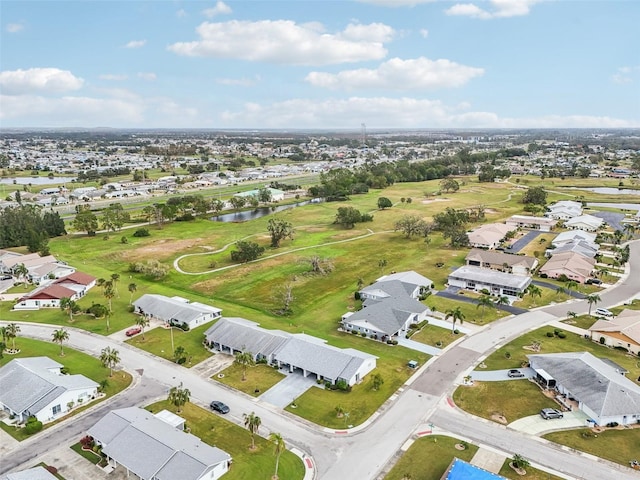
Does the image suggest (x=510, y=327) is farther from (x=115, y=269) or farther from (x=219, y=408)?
(x=115, y=269)

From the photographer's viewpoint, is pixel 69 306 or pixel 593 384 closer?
pixel 593 384

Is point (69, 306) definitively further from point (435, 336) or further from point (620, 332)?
point (620, 332)

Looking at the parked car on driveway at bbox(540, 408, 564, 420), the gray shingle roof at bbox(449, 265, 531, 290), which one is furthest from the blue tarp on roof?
the gray shingle roof at bbox(449, 265, 531, 290)

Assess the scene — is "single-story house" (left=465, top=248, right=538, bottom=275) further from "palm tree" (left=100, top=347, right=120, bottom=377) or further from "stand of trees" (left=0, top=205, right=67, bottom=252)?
"stand of trees" (left=0, top=205, right=67, bottom=252)

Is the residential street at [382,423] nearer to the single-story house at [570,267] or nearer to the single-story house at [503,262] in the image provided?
the single-story house at [503,262]

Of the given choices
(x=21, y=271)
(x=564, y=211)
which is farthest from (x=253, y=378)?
(x=564, y=211)
